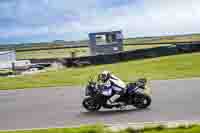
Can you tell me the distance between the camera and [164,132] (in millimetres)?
8367

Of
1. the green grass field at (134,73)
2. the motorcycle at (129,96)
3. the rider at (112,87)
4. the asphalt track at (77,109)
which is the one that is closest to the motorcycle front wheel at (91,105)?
the motorcycle at (129,96)

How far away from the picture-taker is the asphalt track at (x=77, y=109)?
36.6ft

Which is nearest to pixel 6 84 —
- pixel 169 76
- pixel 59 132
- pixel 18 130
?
pixel 169 76

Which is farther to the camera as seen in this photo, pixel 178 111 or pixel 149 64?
pixel 149 64

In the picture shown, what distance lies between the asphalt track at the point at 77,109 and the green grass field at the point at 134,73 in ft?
9.93

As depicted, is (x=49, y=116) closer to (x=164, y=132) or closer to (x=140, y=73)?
(x=164, y=132)

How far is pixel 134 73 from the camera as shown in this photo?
23.5m

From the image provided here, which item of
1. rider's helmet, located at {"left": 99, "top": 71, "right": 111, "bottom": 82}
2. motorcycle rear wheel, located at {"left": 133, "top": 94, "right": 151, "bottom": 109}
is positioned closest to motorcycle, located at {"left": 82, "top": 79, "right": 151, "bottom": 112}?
motorcycle rear wheel, located at {"left": 133, "top": 94, "right": 151, "bottom": 109}

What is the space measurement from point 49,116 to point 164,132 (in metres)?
4.71

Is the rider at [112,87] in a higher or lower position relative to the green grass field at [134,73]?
higher

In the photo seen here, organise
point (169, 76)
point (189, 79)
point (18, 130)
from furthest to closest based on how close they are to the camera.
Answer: point (169, 76) → point (189, 79) → point (18, 130)

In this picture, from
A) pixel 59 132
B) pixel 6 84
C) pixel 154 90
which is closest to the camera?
pixel 59 132

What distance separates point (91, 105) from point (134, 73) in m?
11.1

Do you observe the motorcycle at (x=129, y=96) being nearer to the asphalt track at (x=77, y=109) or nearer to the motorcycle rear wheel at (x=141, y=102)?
the motorcycle rear wheel at (x=141, y=102)
